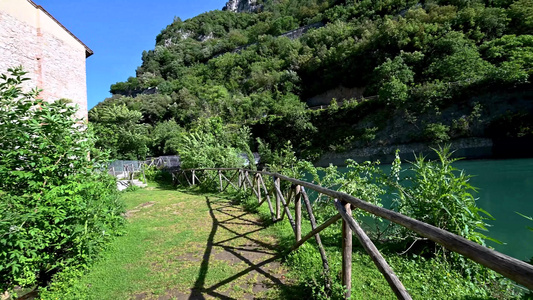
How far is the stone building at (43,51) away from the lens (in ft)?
28.8

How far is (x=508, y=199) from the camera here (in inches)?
356

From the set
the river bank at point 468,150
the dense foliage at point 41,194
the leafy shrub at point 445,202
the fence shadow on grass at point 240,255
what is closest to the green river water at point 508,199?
the leafy shrub at point 445,202

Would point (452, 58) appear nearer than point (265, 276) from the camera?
No

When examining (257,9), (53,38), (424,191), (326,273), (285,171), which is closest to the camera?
(326,273)

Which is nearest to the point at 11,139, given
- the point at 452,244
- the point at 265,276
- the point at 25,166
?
the point at 25,166

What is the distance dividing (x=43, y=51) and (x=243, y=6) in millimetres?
95609

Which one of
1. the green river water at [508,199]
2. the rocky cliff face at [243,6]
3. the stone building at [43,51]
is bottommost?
the green river water at [508,199]

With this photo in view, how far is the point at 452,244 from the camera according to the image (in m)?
1.12

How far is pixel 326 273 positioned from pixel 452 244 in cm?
186

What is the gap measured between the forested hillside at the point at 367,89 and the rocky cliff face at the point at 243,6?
4049 cm

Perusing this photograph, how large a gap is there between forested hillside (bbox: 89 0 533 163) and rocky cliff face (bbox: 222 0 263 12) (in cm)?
4049

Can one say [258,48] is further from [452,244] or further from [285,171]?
[452,244]

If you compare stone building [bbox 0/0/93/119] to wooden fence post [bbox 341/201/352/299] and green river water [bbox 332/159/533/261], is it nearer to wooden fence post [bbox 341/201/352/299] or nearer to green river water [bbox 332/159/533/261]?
wooden fence post [bbox 341/201/352/299]

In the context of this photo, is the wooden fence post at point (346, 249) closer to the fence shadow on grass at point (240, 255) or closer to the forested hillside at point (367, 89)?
the fence shadow on grass at point (240, 255)
